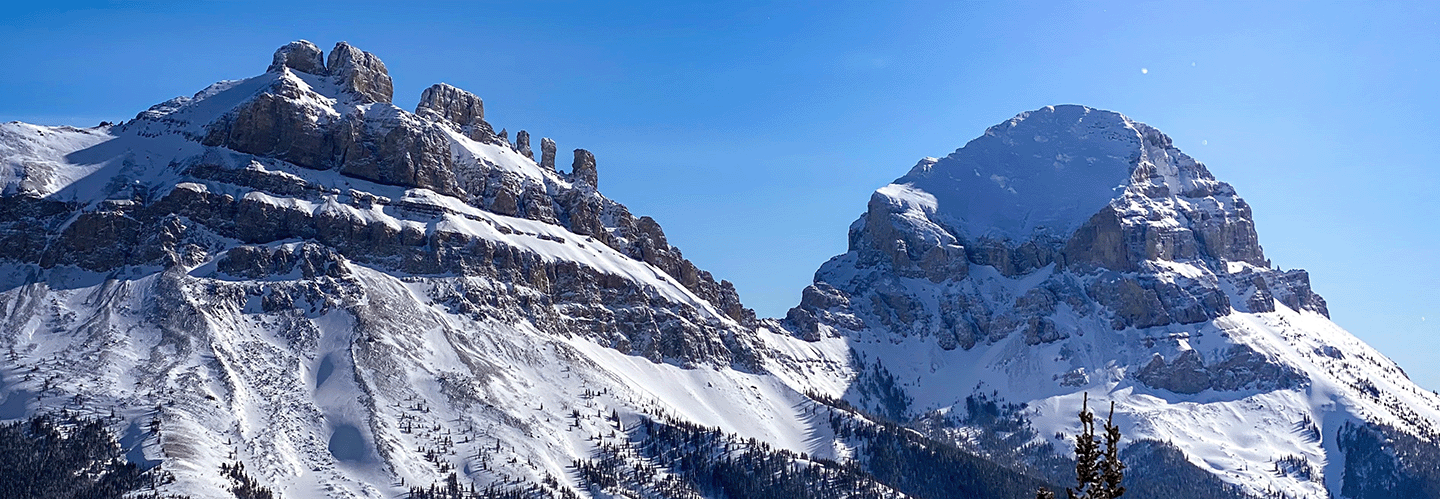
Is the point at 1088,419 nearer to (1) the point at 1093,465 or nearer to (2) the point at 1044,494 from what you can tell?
(1) the point at 1093,465

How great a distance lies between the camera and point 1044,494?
2030 inches

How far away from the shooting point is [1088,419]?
4584 cm

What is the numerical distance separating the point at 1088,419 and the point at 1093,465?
3622 mm

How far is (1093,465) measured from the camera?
1916 inches

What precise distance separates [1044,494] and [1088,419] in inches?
268

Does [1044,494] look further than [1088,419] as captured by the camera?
Yes

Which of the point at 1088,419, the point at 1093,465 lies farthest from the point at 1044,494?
the point at 1088,419

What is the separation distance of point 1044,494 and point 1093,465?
3500 millimetres
